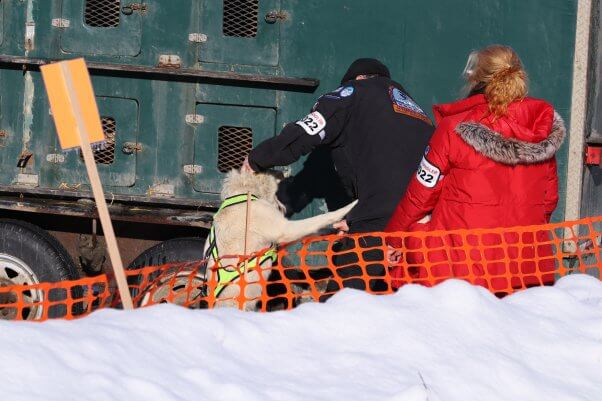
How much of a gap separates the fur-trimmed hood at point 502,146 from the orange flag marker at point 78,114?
1.90 meters

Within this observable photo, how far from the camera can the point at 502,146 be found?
18.8 ft

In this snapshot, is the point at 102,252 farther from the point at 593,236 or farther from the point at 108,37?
the point at 593,236

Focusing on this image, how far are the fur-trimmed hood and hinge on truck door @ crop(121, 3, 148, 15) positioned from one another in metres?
3.00

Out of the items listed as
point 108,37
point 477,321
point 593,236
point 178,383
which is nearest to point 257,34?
point 108,37

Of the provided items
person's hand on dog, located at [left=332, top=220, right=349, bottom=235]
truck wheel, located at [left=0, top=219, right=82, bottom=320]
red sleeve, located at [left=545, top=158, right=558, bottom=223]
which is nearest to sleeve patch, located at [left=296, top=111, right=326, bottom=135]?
person's hand on dog, located at [left=332, top=220, right=349, bottom=235]

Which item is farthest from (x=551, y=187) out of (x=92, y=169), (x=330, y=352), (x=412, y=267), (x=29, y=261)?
(x=29, y=261)

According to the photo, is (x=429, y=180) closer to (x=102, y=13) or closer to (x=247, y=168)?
(x=247, y=168)

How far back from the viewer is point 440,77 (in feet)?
25.4

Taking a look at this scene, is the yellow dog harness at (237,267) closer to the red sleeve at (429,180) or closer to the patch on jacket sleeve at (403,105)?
the red sleeve at (429,180)

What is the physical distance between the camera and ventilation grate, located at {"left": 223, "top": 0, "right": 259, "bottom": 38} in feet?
25.8

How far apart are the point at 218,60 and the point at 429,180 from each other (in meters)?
2.49

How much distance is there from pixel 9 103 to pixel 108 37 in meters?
0.86

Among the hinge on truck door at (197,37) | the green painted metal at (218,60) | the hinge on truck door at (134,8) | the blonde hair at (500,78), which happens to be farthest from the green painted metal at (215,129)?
the blonde hair at (500,78)

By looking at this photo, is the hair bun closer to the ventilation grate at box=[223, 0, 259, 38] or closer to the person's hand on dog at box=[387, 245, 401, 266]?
the person's hand on dog at box=[387, 245, 401, 266]
